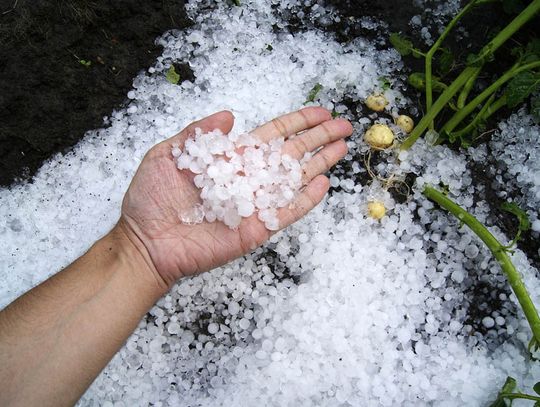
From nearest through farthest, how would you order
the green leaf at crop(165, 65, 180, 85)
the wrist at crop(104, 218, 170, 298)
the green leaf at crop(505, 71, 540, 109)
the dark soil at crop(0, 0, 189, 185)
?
the wrist at crop(104, 218, 170, 298) < the green leaf at crop(505, 71, 540, 109) < the dark soil at crop(0, 0, 189, 185) < the green leaf at crop(165, 65, 180, 85)

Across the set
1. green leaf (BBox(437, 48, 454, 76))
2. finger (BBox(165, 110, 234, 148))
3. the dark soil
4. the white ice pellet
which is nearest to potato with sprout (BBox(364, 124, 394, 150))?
green leaf (BBox(437, 48, 454, 76))

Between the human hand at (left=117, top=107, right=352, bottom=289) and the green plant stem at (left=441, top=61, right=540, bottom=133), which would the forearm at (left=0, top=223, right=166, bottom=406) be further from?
the green plant stem at (left=441, top=61, right=540, bottom=133)

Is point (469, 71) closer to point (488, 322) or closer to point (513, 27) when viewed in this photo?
point (513, 27)

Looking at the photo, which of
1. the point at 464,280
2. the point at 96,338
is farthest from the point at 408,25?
the point at 96,338

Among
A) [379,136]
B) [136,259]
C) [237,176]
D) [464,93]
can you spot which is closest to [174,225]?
[136,259]

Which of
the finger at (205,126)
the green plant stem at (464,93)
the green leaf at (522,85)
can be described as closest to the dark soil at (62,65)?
the finger at (205,126)

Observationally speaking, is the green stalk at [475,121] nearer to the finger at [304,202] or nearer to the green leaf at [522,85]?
the green leaf at [522,85]

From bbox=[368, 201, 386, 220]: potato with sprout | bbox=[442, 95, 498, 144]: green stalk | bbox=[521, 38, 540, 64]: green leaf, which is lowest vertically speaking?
bbox=[368, 201, 386, 220]: potato with sprout
